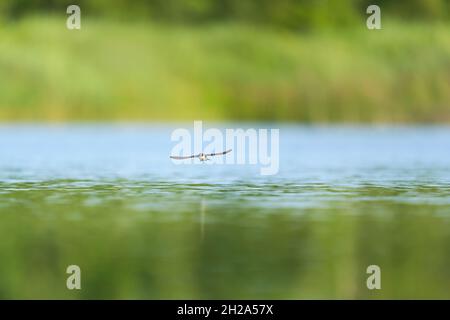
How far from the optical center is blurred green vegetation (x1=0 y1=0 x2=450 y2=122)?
105 metres

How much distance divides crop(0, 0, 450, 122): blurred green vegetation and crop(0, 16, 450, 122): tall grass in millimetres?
133

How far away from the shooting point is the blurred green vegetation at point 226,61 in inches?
4131

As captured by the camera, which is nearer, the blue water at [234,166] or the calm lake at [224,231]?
the calm lake at [224,231]

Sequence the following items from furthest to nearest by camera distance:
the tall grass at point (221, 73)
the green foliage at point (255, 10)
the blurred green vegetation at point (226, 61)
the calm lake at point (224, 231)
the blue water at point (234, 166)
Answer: the green foliage at point (255, 10) → the blurred green vegetation at point (226, 61) → the tall grass at point (221, 73) → the blue water at point (234, 166) → the calm lake at point (224, 231)

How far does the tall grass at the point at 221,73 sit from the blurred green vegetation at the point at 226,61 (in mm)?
133

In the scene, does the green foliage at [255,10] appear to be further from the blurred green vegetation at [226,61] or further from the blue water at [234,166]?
the blue water at [234,166]

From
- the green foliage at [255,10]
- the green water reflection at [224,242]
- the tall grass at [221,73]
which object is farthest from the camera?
the green foliage at [255,10]

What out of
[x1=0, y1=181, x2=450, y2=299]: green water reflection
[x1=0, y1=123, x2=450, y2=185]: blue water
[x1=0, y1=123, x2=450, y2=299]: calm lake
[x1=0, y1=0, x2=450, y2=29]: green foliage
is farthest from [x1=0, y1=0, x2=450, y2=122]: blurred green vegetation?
[x1=0, y1=181, x2=450, y2=299]: green water reflection

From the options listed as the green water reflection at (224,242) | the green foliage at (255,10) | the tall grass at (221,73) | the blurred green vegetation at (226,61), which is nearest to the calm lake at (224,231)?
the green water reflection at (224,242)

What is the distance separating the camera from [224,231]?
22.8 metres

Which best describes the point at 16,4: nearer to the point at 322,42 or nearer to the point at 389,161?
the point at 322,42

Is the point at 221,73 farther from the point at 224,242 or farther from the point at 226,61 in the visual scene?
the point at 224,242

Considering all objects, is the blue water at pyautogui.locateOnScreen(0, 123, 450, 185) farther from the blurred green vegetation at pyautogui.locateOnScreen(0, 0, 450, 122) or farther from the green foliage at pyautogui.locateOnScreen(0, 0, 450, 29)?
→ the green foliage at pyautogui.locateOnScreen(0, 0, 450, 29)

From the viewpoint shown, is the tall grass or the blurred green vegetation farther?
the blurred green vegetation
